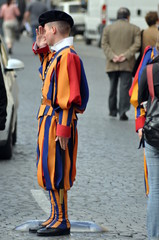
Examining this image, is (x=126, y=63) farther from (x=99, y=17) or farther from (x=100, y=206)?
(x=99, y=17)

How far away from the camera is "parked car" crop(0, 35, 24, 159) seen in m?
9.77

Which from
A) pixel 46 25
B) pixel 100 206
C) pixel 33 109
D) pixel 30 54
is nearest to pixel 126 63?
pixel 33 109

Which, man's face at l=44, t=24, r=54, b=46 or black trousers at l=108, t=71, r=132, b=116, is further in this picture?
black trousers at l=108, t=71, r=132, b=116

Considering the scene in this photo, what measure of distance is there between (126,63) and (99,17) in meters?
17.6

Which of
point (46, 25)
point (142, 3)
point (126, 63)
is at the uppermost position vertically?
point (46, 25)

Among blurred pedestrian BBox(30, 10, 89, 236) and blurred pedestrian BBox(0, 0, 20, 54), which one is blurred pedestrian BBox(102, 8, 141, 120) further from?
blurred pedestrian BBox(0, 0, 20, 54)

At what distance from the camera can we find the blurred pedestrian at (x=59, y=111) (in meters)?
6.06

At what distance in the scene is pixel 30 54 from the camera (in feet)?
98.2

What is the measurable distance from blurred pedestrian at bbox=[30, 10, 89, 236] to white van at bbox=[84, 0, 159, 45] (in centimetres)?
1870

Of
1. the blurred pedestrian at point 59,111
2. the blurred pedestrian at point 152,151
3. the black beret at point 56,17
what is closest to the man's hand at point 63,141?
the blurred pedestrian at point 59,111

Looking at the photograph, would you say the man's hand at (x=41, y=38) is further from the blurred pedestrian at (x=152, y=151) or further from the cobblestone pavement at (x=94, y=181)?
the cobblestone pavement at (x=94, y=181)

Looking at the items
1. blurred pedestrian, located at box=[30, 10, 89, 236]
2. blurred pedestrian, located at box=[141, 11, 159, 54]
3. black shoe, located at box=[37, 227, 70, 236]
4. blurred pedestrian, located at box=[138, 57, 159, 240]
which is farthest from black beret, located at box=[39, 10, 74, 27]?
blurred pedestrian, located at box=[141, 11, 159, 54]

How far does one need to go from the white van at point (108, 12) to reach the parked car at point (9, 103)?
13.9 meters

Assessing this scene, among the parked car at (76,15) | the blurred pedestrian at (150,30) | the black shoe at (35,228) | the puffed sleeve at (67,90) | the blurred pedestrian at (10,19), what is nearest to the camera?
the puffed sleeve at (67,90)
